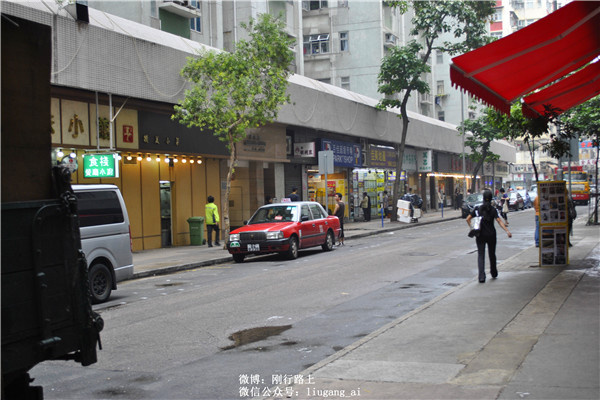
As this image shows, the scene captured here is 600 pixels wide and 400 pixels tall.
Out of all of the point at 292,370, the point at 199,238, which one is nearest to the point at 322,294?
the point at 292,370

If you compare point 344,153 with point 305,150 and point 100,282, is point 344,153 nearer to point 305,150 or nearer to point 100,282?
point 305,150

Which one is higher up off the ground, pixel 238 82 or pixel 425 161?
pixel 238 82

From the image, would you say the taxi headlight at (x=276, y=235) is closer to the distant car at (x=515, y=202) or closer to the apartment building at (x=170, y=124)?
the apartment building at (x=170, y=124)

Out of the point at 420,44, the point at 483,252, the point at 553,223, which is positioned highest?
Answer: the point at 420,44

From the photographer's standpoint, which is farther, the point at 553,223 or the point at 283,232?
the point at 283,232

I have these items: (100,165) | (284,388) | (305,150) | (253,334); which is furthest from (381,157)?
(284,388)

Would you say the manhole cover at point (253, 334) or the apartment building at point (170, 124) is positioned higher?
the apartment building at point (170, 124)

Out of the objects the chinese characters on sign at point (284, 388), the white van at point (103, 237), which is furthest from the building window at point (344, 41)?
the chinese characters on sign at point (284, 388)

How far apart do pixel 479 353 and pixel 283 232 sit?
11.6 meters

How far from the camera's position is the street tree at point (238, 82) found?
2036 cm

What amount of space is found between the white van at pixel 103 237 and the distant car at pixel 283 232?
215 inches

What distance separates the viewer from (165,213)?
24.2 metres

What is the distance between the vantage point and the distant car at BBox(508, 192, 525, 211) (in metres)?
51.2

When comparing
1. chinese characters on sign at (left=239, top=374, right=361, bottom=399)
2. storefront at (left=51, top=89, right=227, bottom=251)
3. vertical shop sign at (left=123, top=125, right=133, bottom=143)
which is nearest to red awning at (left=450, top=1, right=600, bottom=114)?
chinese characters on sign at (left=239, top=374, right=361, bottom=399)
